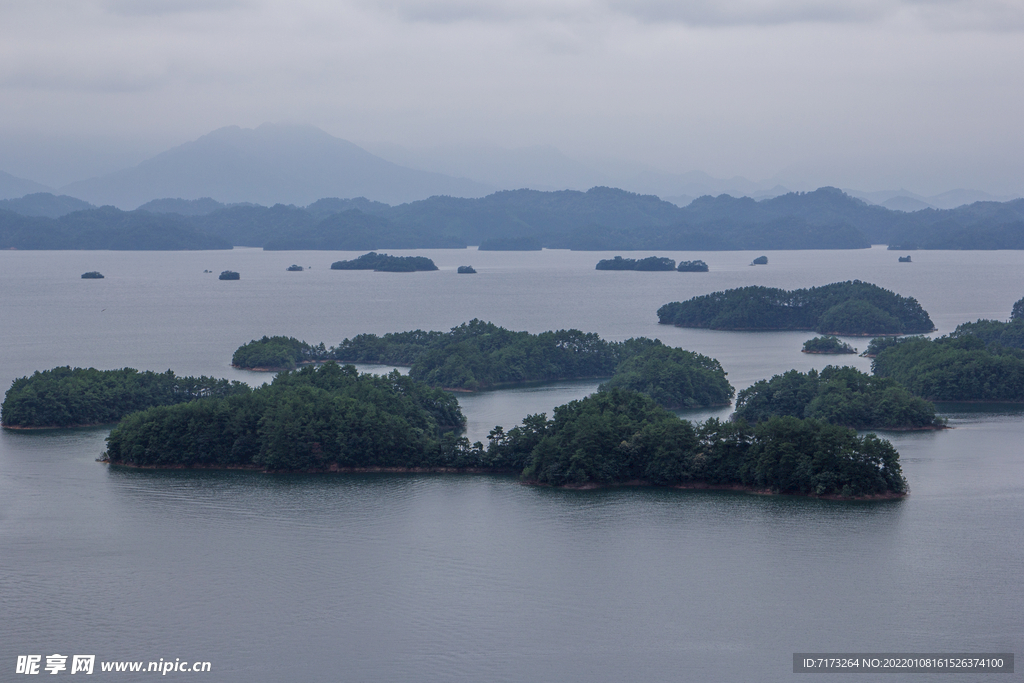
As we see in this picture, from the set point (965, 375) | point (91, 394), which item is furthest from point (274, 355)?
point (965, 375)

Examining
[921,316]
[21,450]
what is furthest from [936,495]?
[921,316]

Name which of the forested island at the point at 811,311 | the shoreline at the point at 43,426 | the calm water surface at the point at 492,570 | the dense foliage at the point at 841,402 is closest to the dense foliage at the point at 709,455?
the calm water surface at the point at 492,570

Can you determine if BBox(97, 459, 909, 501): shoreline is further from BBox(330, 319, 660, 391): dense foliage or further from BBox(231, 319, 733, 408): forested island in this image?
BBox(330, 319, 660, 391): dense foliage

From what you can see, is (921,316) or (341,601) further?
(921,316)

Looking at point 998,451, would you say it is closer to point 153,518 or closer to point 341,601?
point 341,601

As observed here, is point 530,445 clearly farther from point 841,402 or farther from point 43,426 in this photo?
point 43,426

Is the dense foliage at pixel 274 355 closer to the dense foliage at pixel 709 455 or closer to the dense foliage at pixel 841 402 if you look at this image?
the dense foliage at pixel 841 402
